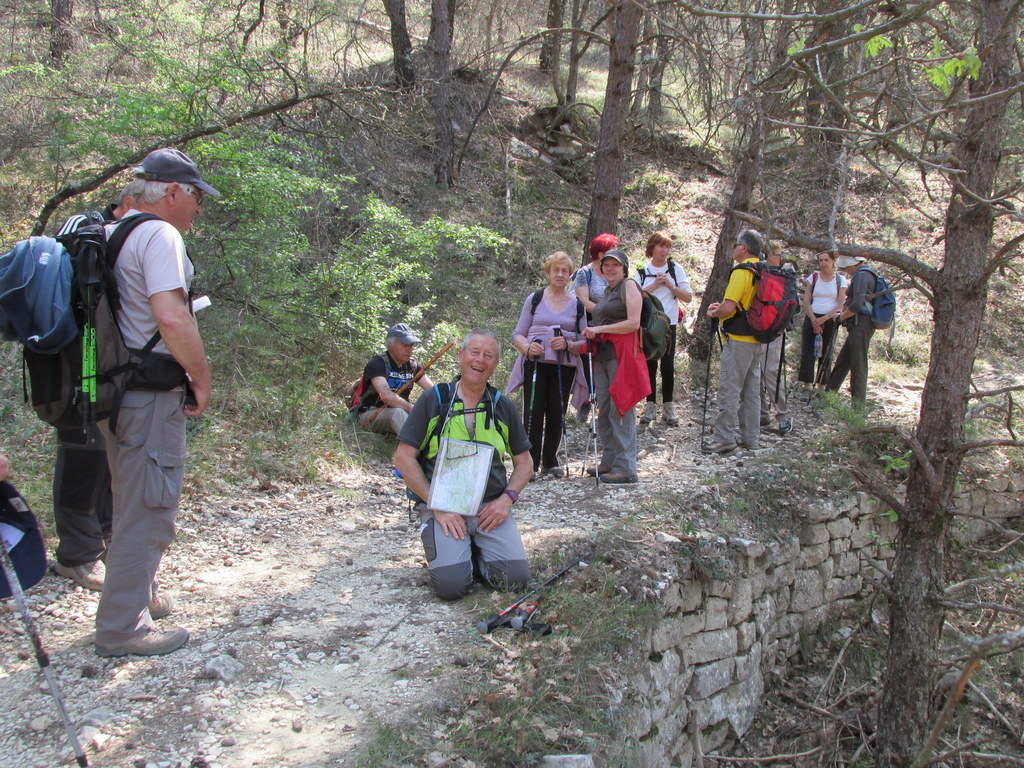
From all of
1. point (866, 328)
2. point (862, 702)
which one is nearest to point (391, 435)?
point (862, 702)

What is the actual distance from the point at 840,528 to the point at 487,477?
12.9 feet

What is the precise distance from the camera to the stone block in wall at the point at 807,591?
5855mm

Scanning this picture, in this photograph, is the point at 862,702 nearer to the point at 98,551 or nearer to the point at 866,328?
the point at 866,328

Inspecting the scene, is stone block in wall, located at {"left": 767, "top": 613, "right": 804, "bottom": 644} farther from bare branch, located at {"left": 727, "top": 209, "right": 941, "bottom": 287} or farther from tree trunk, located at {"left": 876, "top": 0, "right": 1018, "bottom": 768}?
bare branch, located at {"left": 727, "top": 209, "right": 941, "bottom": 287}

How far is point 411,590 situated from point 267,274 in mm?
4010

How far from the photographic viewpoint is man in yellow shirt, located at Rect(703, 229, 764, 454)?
19.8ft

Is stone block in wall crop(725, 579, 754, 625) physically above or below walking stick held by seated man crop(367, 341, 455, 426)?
below

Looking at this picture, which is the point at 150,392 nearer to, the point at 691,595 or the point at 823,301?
the point at 691,595

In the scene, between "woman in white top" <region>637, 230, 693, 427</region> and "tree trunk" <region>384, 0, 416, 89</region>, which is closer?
"woman in white top" <region>637, 230, 693, 427</region>

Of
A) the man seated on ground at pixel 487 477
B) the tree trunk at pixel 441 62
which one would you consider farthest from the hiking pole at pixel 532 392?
the tree trunk at pixel 441 62

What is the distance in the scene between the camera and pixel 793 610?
5824 millimetres

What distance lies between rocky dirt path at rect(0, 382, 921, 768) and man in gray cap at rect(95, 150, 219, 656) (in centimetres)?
34

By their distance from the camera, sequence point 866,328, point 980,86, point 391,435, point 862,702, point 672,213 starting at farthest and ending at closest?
point 672,213
point 866,328
point 391,435
point 862,702
point 980,86

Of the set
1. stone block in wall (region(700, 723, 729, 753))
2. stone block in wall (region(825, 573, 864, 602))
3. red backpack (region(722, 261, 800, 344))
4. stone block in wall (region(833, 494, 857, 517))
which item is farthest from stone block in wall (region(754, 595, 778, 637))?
red backpack (region(722, 261, 800, 344))
